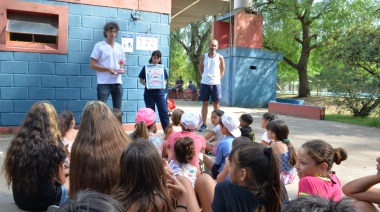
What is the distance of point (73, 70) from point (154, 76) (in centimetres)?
164

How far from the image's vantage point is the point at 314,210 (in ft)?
3.51

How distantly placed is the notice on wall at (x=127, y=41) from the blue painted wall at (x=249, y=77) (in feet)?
30.8

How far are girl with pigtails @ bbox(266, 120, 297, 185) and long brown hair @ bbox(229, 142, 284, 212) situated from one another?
1.58 m

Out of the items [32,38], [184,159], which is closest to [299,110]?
[32,38]

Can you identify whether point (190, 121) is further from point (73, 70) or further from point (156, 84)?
point (73, 70)

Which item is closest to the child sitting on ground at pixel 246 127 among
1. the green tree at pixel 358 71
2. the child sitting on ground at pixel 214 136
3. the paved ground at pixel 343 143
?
the child sitting on ground at pixel 214 136

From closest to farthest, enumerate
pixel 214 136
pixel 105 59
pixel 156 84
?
pixel 214 136, pixel 105 59, pixel 156 84

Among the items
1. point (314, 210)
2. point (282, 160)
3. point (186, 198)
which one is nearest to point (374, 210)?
point (282, 160)

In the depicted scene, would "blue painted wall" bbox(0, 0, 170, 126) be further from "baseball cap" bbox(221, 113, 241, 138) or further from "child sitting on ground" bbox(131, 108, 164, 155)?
"baseball cap" bbox(221, 113, 241, 138)

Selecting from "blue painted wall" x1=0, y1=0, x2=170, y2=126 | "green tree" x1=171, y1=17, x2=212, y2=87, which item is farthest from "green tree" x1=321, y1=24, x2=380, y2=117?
"green tree" x1=171, y1=17, x2=212, y2=87

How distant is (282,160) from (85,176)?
2.11m

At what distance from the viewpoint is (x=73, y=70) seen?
7.05m

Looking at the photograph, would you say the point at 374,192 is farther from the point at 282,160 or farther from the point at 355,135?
the point at 355,135

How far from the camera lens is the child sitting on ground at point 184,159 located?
132 inches
